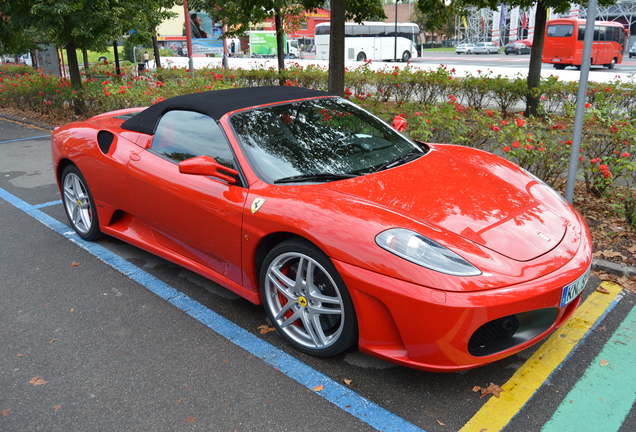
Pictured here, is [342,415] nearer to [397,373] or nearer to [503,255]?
[397,373]

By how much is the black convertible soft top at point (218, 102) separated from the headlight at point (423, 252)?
1543 mm

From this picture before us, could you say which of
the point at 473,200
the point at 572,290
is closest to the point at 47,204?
the point at 473,200

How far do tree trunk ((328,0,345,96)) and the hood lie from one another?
A: 4.40m

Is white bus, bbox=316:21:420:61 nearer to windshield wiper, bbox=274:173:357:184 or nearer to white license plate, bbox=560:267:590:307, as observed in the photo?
windshield wiper, bbox=274:173:357:184

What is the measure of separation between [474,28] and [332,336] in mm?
75951

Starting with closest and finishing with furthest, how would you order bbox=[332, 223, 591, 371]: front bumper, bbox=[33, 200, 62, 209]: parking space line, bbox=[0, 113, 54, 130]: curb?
bbox=[332, 223, 591, 371]: front bumper < bbox=[33, 200, 62, 209]: parking space line < bbox=[0, 113, 54, 130]: curb

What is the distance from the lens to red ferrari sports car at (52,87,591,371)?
245cm

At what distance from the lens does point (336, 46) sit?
7.52 m

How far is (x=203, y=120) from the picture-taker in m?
3.60

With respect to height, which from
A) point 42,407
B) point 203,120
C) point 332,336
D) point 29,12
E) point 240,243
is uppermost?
point 29,12

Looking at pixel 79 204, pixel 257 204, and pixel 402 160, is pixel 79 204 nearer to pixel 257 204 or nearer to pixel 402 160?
pixel 257 204

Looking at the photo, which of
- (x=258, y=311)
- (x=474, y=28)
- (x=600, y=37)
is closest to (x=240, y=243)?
(x=258, y=311)

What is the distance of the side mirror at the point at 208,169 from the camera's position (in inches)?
123

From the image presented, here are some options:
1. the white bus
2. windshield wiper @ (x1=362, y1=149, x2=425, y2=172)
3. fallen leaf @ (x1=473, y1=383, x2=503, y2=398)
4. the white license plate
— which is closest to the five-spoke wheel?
windshield wiper @ (x1=362, y1=149, x2=425, y2=172)
